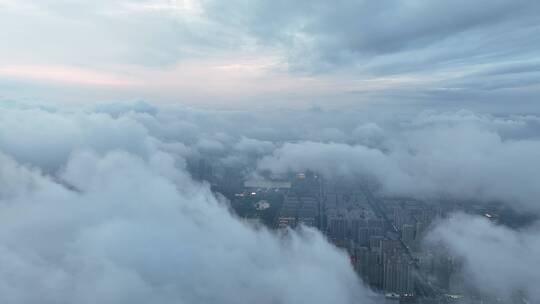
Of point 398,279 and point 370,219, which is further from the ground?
point 370,219

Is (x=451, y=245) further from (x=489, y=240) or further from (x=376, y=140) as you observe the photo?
(x=376, y=140)

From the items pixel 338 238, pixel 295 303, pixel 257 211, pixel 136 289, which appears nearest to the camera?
pixel 136 289

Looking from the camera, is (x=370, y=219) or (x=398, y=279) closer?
(x=398, y=279)

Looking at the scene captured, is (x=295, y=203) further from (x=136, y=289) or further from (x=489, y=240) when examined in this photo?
(x=136, y=289)

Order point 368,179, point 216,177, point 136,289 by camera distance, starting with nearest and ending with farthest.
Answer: point 136,289, point 216,177, point 368,179

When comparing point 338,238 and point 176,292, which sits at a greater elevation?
point 176,292

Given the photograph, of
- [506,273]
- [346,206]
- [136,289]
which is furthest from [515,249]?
[136,289]

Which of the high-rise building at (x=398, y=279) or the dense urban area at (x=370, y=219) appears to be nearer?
the high-rise building at (x=398, y=279)

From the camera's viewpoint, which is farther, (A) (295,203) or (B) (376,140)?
(B) (376,140)

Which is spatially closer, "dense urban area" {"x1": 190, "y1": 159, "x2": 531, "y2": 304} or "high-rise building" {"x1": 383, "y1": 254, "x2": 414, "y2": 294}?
"high-rise building" {"x1": 383, "y1": 254, "x2": 414, "y2": 294}
